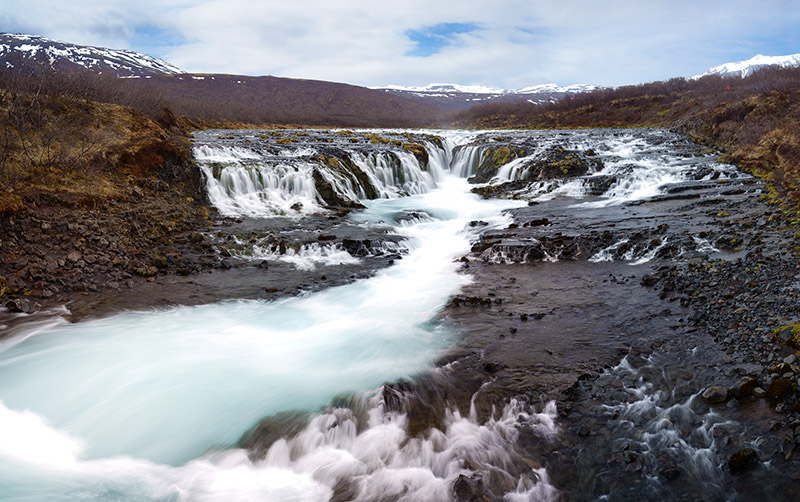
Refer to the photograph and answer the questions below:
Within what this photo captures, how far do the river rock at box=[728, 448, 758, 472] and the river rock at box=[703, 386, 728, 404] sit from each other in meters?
0.85

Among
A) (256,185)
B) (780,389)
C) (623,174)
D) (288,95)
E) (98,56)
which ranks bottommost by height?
Result: (780,389)

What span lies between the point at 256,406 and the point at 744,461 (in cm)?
539

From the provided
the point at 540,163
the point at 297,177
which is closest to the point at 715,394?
the point at 297,177

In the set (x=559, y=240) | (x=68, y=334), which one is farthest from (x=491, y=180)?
(x=68, y=334)

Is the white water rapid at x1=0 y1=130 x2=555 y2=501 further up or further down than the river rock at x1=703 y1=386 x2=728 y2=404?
further down

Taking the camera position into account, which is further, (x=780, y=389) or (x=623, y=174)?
(x=623, y=174)

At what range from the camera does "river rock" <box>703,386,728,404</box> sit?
15.4ft

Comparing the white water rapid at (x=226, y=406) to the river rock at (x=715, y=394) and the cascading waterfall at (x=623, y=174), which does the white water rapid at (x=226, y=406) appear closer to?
the river rock at (x=715, y=394)

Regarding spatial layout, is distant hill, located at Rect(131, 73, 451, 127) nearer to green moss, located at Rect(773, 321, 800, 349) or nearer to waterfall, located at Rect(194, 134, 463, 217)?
waterfall, located at Rect(194, 134, 463, 217)

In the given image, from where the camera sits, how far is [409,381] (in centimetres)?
594

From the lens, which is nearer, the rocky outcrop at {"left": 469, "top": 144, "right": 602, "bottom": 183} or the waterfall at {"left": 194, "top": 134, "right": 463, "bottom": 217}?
the waterfall at {"left": 194, "top": 134, "right": 463, "bottom": 217}

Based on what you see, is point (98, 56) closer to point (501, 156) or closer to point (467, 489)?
point (501, 156)

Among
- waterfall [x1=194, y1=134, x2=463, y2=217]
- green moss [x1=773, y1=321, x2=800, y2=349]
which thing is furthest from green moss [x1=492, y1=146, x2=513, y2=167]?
green moss [x1=773, y1=321, x2=800, y2=349]

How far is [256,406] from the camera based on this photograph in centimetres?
571
